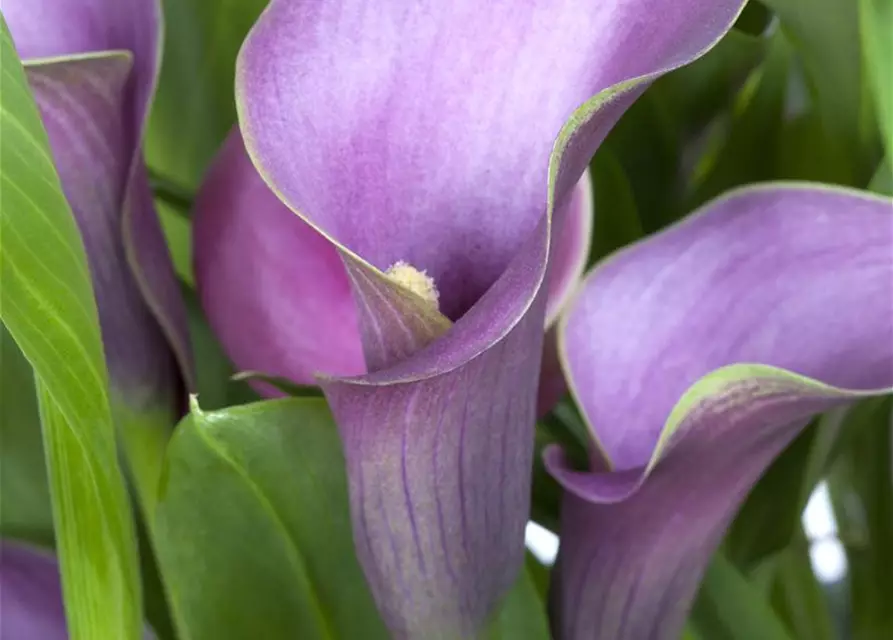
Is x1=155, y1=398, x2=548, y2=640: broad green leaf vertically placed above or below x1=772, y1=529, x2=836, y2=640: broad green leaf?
above

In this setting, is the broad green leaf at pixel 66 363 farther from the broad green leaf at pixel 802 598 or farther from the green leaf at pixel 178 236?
the broad green leaf at pixel 802 598

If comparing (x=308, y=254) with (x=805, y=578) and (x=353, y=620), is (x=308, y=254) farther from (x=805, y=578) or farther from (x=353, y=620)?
(x=805, y=578)

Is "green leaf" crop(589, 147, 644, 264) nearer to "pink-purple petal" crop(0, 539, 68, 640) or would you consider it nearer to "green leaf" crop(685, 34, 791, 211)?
"green leaf" crop(685, 34, 791, 211)

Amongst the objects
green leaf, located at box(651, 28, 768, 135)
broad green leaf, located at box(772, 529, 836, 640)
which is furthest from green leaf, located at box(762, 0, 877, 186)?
broad green leaf, located at box(772, 529, 836, 640)

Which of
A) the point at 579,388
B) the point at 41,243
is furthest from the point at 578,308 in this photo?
the point at 41,243

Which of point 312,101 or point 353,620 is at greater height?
point 312,101

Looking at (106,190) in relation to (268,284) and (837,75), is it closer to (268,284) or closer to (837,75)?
(268,284)
